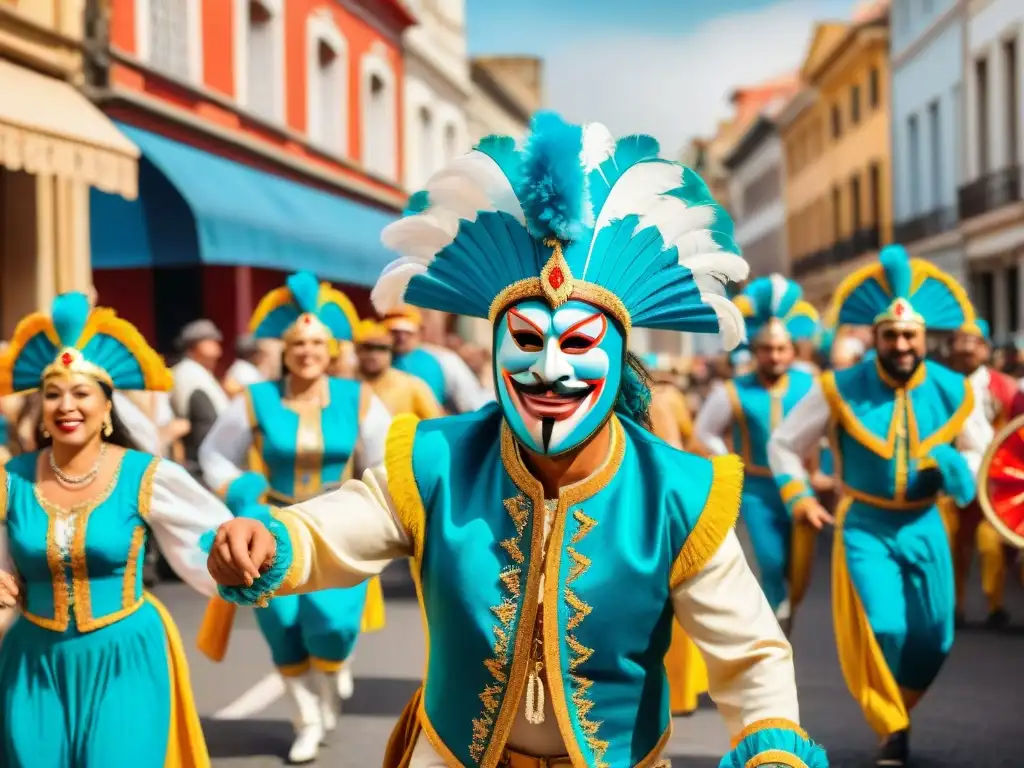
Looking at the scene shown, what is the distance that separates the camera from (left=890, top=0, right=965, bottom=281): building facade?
31469 mm

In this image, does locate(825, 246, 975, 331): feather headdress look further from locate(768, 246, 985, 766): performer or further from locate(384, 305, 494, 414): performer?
locate(384, 305, 494, 414): performer

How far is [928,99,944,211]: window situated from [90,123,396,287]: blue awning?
17.9 metres

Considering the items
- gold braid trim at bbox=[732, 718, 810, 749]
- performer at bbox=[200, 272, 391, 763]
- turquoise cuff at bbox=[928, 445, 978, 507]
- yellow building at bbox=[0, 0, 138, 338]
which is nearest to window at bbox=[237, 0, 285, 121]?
yellow building at bbox=[0, 0, 138, 338]

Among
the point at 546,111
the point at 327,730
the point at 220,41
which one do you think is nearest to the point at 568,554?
the point at 546,111

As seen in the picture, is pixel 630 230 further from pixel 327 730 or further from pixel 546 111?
pixel 327 730

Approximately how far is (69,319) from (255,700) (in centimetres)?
311

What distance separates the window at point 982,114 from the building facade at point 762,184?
2623cm

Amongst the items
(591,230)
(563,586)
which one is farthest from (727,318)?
(563,586)

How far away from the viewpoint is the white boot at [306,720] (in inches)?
258

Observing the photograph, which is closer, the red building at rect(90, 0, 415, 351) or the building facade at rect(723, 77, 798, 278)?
the red building at rect(90, 0, 415, 351)

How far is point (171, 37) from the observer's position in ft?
57.7

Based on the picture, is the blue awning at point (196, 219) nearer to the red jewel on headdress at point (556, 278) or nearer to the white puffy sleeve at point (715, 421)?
the white puffy sleeve at point (715, 421)

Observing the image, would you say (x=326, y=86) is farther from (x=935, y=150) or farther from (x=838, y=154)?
(x=838, y=154)

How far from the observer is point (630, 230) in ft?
10.7
